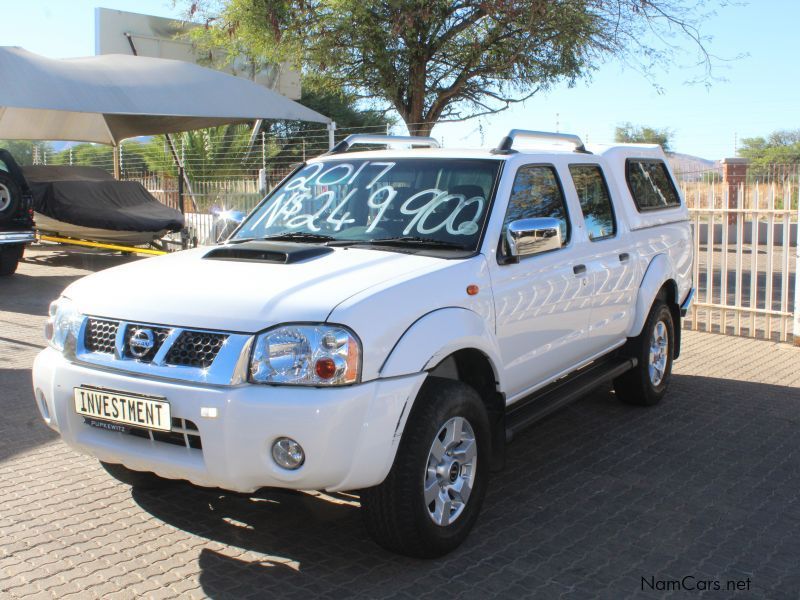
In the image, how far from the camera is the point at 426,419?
3662 mm

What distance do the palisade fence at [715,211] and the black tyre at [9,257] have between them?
3012 mm

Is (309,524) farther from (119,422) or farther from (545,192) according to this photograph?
(545,192)

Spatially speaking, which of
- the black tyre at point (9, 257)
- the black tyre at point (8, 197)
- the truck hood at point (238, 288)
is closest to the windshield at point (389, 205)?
the truck hood at point (238, 288)

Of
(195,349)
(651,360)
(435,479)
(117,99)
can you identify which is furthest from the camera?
(117,99)

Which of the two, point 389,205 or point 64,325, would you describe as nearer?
point 64,325

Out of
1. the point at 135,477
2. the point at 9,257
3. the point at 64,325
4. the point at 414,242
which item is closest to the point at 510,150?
the point at 414,242

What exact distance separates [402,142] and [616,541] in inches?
119

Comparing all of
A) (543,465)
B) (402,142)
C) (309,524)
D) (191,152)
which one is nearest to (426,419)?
(309,524)

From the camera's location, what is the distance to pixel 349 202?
16.1ft

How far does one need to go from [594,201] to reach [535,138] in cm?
66

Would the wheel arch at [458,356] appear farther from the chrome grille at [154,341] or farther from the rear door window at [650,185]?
the rear door window at [650,185]

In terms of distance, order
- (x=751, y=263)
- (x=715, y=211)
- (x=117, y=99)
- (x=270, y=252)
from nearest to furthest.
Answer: (x=270, y=252) < (x=715, y=211) < (x=751, y=263) < (x=117, y=99)

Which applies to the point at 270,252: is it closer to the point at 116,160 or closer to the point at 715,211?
the point at 715,211

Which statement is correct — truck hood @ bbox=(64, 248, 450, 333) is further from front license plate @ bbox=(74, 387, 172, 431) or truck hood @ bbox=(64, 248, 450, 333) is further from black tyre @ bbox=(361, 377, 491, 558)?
black tyre @ bbox=(361, 377, 491, 558)
